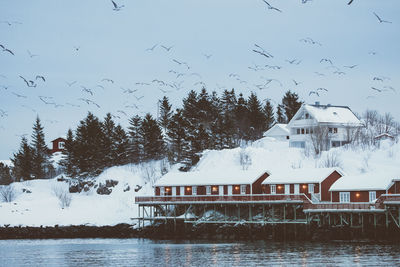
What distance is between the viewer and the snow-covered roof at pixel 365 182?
3004 inches

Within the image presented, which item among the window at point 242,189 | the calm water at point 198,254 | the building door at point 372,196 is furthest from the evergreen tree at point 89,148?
the building door at point 372,196

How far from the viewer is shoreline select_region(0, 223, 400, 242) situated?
75.6 meters

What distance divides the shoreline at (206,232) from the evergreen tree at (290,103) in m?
57.4

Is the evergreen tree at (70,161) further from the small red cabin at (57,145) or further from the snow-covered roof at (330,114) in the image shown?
the snow-covered roof at (330,114)

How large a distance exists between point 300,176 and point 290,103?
6039 centimetres

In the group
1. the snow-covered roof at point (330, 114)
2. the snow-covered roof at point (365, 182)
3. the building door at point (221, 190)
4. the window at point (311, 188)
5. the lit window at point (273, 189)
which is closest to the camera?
the snow-covered roof at point (365, 182)

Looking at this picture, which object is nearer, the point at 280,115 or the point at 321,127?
the point at 321,127

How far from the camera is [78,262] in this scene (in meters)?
62.5

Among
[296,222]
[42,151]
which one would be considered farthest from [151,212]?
[42,151]

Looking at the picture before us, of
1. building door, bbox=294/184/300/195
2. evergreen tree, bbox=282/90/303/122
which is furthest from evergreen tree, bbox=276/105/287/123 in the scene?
building door, bbox=294/184/300/195

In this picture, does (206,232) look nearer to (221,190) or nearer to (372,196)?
(221,190)

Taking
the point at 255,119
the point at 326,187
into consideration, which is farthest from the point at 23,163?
the point at 326,187

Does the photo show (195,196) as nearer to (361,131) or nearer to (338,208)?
(338,208)

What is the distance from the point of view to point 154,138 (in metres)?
117
